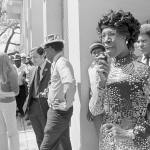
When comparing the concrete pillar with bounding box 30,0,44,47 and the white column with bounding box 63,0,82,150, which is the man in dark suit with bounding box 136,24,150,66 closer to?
the white column with bounding box 63,0,82,150

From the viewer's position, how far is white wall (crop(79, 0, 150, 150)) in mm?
4504

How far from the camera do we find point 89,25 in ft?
14.8

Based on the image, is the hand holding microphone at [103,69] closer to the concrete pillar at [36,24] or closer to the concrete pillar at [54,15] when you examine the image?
the concrete pillar at [54,15]

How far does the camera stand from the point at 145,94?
1.92 meters

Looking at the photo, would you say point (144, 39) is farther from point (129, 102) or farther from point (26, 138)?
point (26, 138)

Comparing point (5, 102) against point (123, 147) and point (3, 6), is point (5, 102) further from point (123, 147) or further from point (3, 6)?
point (3, 6)

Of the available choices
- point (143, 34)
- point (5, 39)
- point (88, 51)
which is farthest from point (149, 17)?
point (5, 39)

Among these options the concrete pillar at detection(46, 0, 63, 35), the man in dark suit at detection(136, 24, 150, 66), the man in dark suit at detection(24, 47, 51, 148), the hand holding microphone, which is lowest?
the man in dark suit at detection(24, 47, 51, 148)

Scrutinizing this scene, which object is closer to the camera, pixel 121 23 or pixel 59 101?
pixel 121 23

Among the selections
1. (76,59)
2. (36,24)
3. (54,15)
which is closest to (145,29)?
(76,59)

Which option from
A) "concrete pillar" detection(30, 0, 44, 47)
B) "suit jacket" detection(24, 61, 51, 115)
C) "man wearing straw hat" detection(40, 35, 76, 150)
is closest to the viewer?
"man wearing straw hat" detection(40, 35, 76, 150)

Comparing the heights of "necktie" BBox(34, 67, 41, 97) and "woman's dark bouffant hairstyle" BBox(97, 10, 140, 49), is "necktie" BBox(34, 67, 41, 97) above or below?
below

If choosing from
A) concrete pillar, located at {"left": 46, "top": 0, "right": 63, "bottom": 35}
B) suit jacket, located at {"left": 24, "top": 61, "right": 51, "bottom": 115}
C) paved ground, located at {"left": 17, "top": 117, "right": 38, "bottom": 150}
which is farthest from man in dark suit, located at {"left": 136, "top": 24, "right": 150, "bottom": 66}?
concrete pillar, located at {"left": 46, "top": 0, "right": 63, "bottom": 35}

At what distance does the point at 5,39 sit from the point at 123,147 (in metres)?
33.4
